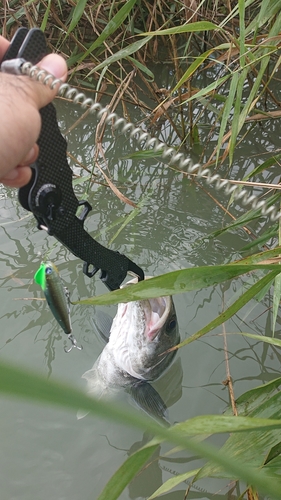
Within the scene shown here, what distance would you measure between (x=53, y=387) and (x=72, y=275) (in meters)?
2.72

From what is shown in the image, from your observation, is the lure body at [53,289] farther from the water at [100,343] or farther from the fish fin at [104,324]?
the fish fin at [104,324]

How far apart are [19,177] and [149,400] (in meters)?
1.46

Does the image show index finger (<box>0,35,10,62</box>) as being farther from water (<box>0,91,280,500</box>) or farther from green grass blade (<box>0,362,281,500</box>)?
water (<box>0,91,280,500</box>)

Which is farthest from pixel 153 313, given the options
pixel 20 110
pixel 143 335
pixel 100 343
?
pixel 20 110

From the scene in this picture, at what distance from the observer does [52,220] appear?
1554 millimetres

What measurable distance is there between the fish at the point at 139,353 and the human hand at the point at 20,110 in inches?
44.2

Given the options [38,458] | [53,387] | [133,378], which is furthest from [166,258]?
[53,387]

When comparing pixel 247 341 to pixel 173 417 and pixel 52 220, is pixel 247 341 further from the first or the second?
pixel 52 220

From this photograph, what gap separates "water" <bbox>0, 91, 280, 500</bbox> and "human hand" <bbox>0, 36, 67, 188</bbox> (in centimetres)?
131

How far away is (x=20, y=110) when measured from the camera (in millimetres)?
1136

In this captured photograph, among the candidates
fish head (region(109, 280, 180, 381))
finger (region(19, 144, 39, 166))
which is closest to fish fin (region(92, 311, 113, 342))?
fish head (region(109, 280, 180, 381))

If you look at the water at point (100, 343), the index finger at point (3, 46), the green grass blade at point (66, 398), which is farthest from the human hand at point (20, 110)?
the water at point (100, 343)

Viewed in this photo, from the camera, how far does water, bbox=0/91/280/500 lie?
2262 mm

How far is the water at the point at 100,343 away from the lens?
2262mm
